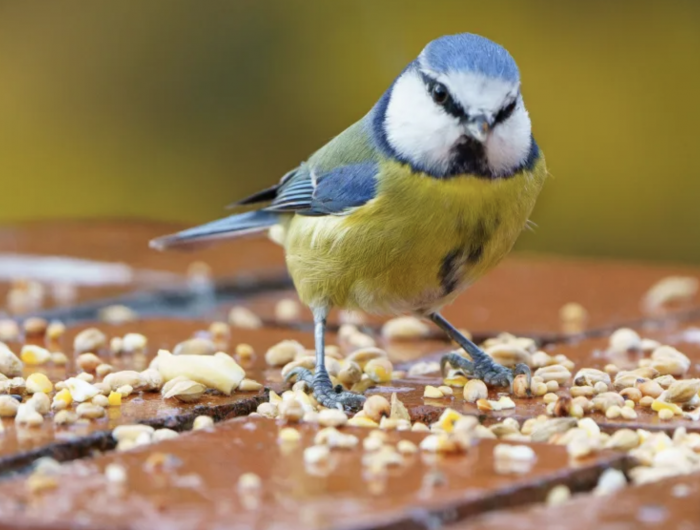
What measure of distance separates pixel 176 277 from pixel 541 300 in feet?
4.14

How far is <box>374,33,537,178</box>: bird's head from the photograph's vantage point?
243 centimetres

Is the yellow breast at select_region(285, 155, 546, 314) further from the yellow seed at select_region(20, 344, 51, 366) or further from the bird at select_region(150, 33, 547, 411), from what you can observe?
the yellow seed at select_region(20, 344, 51, 366)

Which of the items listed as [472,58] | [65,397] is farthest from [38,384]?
[472,58]

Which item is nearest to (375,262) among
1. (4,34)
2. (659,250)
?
(659,250)

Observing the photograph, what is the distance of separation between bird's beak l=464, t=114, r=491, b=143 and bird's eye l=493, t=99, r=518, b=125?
37 millimetres

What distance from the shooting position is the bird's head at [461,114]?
2.43 meters

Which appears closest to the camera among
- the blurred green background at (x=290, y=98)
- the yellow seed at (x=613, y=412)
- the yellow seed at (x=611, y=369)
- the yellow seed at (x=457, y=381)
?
the yellow seed at (x=613, y=412)

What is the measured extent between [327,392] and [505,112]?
0.72 meters

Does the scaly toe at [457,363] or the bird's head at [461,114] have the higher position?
the bird's head at [461,114]

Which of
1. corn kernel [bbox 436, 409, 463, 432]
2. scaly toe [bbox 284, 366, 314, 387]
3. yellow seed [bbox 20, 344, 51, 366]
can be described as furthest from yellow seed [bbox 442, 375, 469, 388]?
yellow seed [bbox 20, 344, 51, 366]

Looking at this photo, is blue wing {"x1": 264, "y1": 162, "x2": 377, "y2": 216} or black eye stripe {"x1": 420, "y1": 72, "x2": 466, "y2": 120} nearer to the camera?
black eye stripe {"x1": 420, "y1": 72, "x2": 466, "y2": 120}

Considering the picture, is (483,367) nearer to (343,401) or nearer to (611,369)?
(611,369)

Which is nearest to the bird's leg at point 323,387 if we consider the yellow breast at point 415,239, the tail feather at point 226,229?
the yellow breast at point 415,239

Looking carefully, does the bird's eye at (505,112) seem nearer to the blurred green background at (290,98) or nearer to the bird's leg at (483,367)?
the bird's leg at (483,367)
